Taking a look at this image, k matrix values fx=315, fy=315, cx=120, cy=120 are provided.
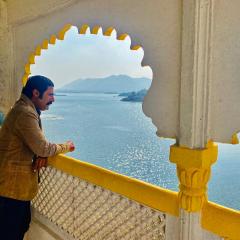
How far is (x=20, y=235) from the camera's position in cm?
229

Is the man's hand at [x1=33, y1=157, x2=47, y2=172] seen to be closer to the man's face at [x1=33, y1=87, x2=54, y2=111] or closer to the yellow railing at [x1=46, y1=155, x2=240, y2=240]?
the yellow railing at [x1=46, y1=155, x2=240, y2=240]

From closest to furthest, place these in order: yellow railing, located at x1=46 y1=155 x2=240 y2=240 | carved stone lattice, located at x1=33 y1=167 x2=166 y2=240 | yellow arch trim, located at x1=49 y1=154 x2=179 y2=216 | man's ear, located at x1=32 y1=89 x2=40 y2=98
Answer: yellow railing, located at x1=46 y1=155 x2=240 y2=240, yellow arch trim, located at x1=49 y1=154 x2=179 y2=216, carved stone lattice, located at x1=33 y1=167 x2=166 y2=240, man's ear, located at x1=32 y1=89 x2=40 y2=98

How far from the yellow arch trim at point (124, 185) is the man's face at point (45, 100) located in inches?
17.6

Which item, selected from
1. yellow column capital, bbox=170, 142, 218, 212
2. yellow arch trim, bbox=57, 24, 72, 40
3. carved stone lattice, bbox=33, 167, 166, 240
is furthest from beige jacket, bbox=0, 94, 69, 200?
yellow column capital, bbox=170, 142, 218, 212

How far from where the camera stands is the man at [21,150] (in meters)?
1.99

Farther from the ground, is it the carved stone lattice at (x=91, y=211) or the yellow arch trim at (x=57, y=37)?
the yellow arch trim at (x=57, y=37)

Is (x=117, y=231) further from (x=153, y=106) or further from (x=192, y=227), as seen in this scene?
(x=153, y=106)

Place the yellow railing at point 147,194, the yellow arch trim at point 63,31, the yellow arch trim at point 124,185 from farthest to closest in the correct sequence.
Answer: the yellow arch trim at point 63,31, the yellow arch trim at point 124,185, the yellow railing at point 147,194

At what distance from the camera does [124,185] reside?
1.87m

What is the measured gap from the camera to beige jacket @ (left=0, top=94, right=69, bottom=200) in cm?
198

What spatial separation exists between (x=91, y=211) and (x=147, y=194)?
24.4 inches

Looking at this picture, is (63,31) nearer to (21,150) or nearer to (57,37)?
(57,37)

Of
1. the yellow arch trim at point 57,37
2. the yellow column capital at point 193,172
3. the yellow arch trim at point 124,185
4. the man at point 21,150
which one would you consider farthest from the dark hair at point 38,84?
the yellow column capital at point 193,172

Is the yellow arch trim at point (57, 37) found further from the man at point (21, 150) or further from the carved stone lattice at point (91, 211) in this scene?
the carved stone lattice at point (91, 211)
